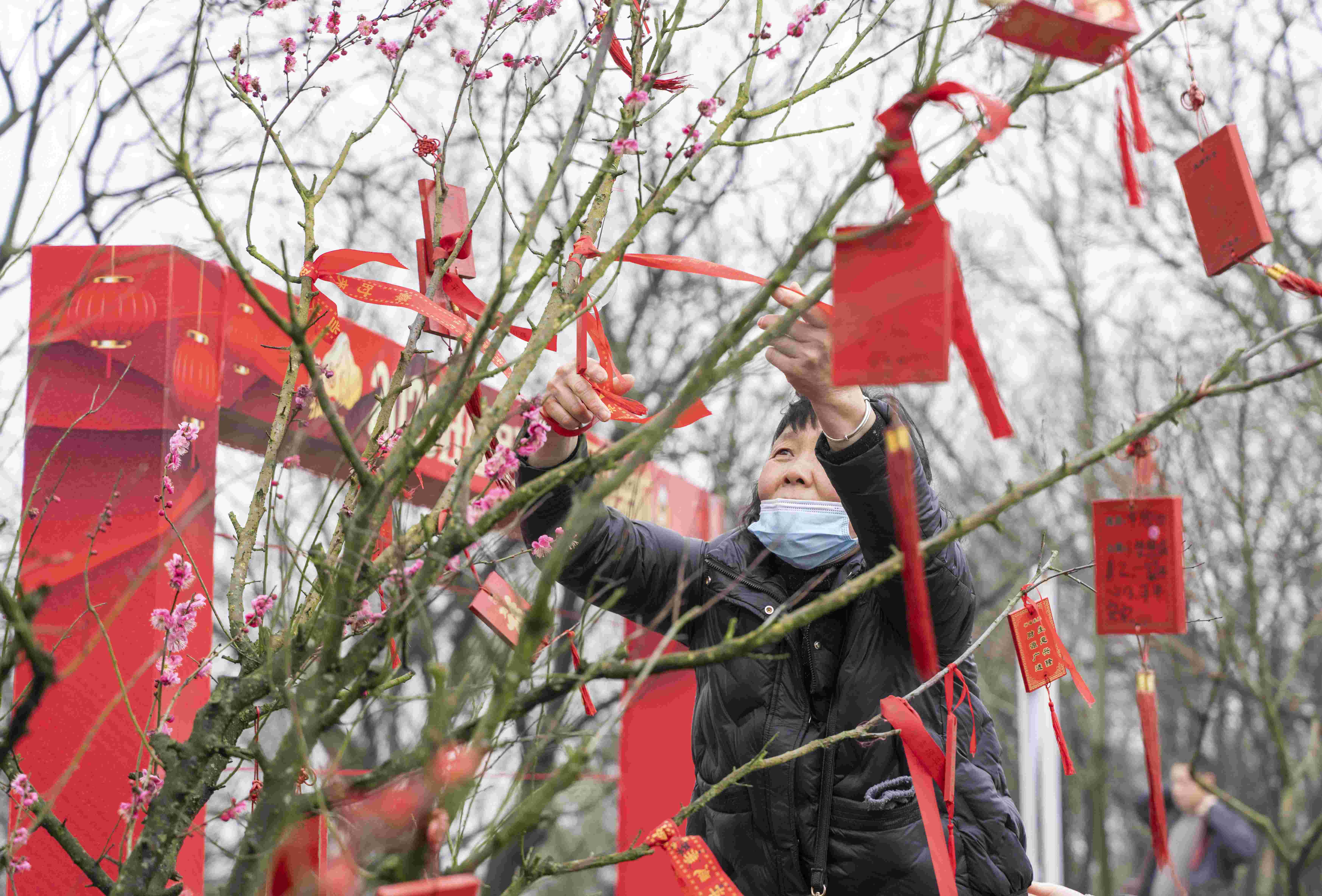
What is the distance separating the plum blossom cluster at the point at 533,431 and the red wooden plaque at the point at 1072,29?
83 centimetres

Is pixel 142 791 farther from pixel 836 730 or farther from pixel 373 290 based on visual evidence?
pixel 836 730

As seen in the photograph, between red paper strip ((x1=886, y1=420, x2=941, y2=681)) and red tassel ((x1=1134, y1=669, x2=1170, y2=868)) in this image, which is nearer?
red paper strip ((x1=886, y1=420, x2=941, y2=681))

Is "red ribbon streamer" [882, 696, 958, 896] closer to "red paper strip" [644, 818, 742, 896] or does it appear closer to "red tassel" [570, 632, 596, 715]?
"red paper strip" [644, 818, 742, 896]

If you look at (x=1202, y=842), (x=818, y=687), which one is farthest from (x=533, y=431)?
(x=1202, y=842)

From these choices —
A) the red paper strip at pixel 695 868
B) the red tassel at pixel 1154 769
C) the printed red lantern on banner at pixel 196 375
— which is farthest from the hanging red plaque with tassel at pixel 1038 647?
the printed red lantern on banner at pixel 196 375

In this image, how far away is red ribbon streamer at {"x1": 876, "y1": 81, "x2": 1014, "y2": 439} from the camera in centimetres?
119

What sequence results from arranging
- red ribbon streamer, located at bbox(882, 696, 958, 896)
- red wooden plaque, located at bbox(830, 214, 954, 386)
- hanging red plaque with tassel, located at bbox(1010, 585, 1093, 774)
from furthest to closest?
hanging red plaque with tassel, located at bbox(1010, 585, 1093, 774), red ribbon streamer, located at bbox(882, 696, 958, 896), red wooden plaque, located at bbox(830, 214, 954, 386)

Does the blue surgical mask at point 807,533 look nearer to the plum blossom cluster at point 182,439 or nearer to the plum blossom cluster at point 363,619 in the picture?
the plum blossom cluster at point 363,619

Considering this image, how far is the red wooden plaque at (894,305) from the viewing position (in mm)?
1167

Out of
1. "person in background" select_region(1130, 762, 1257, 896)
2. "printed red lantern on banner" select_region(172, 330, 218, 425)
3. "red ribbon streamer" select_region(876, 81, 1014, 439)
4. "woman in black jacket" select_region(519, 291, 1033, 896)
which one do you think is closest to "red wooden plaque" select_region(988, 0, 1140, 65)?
"red ribbon streamer" select_region(876, 81, 1014, 439)

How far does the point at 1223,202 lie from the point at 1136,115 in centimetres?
17

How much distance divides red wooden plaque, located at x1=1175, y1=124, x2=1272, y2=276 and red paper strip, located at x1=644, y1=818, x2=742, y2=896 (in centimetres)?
113

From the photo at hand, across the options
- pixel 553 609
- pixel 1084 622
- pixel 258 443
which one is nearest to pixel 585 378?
pixel 553 609

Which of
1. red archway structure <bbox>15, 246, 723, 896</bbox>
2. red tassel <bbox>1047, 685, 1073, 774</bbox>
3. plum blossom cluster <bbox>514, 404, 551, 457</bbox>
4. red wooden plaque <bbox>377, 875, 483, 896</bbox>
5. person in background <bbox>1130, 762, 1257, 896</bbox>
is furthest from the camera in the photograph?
person in background <bbox>1130, 762, 1257, 896</bbox>
